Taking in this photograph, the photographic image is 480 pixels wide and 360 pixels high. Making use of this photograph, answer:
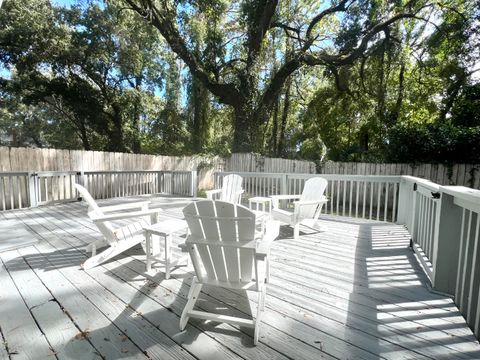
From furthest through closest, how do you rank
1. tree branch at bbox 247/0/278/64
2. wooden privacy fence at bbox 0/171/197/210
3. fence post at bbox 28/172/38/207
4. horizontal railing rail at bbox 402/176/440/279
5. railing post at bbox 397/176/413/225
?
tree branch at bbox 247/0/278/64 < fence post at bbox 28/172/38/207 < wooden privacy fence at bbox 0/171/197/210 < railing post at bbox 397/176/413/225 < horizontal railing rail at bbox 402/176/440/279

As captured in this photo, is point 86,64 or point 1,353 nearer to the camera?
point 1,353

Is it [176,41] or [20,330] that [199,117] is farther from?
[20,330]

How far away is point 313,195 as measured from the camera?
4090 mm

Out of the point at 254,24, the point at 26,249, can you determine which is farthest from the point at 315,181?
the point at 254,24

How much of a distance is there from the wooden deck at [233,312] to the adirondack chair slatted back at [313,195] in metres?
0.83

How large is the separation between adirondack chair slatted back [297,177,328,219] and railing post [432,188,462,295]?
1825 mm

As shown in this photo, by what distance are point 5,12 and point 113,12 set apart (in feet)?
11.8

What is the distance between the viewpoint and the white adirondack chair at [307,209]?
377 cm

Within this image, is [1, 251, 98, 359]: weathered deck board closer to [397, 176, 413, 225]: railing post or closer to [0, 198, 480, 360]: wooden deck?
[0, 198, 480, 360]: wooden deck

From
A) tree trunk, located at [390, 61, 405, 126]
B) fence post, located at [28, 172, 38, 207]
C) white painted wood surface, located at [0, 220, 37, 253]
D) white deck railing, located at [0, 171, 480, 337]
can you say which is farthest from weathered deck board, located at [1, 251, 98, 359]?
tree trunk, located at [390, 61, 405, 126]

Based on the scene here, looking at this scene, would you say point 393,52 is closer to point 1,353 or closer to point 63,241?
point 63,241

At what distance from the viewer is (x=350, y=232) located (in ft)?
13.3

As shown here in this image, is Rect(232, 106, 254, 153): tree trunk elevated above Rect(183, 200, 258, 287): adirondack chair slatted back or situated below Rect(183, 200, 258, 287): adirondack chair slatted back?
above

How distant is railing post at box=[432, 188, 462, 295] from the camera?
80.7 inches
